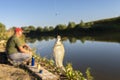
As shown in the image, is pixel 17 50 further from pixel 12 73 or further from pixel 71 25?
pixel 71 25

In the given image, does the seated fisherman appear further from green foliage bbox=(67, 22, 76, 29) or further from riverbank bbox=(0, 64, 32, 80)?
green foliage bbox=(67, 22, 76, 29)

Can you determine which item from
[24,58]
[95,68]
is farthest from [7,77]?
[95,68]

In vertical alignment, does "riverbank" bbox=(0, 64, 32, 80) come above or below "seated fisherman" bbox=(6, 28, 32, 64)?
below

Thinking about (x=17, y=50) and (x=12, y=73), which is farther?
(x=17, y=50)

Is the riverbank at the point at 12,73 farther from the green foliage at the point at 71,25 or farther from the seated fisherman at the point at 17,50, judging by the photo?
the green foliage at the point at 71,25

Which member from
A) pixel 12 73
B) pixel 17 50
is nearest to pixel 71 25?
pixel 17 50

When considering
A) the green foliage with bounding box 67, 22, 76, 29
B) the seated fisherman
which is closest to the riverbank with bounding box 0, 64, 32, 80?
the seated fisherman

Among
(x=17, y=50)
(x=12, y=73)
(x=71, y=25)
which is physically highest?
(x=71, y=25)

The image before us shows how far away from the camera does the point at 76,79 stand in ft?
29.3

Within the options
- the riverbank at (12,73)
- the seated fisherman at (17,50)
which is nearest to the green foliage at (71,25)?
the seated fisherman at (17,50)

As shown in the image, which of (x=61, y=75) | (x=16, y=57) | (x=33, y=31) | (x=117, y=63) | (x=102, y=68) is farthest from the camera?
(x=33, y=31)

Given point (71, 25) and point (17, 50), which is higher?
point (71, 25)

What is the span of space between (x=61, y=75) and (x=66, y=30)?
6801cm

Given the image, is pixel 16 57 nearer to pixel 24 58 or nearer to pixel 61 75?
pixel 24 58
